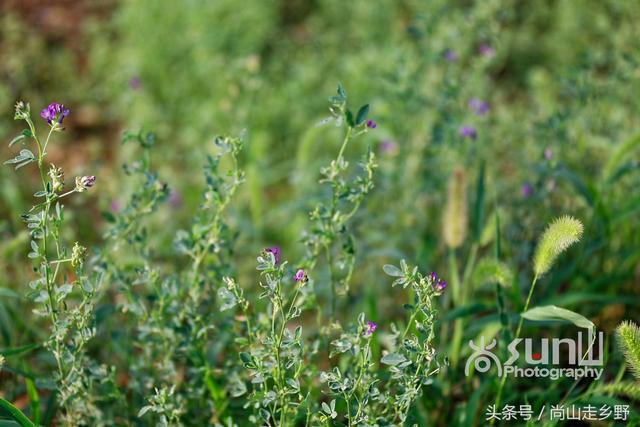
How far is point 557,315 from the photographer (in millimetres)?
1396

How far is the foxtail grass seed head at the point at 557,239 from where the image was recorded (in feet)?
4.36

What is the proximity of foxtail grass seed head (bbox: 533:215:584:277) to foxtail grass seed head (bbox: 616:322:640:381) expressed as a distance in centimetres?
18

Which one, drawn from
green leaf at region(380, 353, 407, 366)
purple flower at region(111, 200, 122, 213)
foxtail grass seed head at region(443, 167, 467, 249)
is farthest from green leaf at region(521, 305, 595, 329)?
purple flower at region(111, 200, 122, 213)

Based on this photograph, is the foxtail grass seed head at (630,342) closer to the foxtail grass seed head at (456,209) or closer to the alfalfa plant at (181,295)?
the foxtail grass seed head at (456,209)

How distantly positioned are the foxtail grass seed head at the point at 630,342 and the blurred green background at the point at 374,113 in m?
0.46

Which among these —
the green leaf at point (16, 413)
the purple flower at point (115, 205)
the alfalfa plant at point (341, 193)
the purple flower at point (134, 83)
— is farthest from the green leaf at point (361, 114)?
the purple flower at point (134, 83)

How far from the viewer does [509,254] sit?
2.17 m

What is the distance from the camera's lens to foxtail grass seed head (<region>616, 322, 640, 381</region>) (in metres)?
1.30

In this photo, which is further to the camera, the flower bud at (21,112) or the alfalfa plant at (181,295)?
the alfalfa plant at (181,295)

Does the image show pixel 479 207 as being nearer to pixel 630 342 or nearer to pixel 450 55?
pixel 630 342

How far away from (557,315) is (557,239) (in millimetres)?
157

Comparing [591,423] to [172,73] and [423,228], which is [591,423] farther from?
[172,73]

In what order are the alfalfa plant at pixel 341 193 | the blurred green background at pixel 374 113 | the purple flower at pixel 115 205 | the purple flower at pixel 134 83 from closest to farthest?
the alfalfa plant at pixel 341 193
the blurred green background at pixel 374 113
the purple flower at pixel 115 205
the purple flower at pixel 134 83

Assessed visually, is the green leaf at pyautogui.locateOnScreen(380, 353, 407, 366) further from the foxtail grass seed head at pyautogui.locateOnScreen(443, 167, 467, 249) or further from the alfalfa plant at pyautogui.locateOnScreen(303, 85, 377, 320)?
the foxtail grass seed head at pyautogui.locateOnScreen(443, 167, 467, 249)
